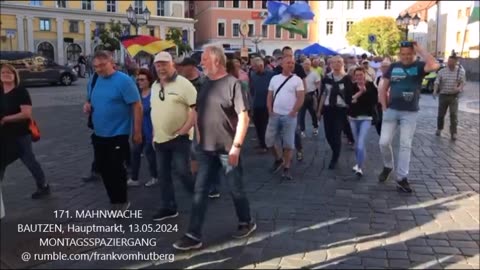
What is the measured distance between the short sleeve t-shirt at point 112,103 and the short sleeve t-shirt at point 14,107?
1.04m

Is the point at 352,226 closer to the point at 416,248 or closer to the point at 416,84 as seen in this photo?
the point at 416,248

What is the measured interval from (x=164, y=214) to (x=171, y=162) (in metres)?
0.57

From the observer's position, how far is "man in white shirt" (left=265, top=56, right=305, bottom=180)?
7.34m

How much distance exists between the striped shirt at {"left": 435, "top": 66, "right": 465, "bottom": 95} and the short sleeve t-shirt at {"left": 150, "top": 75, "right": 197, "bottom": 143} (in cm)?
795

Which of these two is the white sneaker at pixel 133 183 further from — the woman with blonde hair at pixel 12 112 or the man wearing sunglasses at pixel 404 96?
the man wearing sunglasses at pixel 404 96

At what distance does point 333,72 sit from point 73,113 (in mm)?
10097

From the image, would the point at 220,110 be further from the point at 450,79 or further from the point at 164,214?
the point at 450,79

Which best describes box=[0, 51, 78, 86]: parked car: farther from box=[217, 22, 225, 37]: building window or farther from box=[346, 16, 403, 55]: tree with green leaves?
box=[217, 22, 225, 37]: building window

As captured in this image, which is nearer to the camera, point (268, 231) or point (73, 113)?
point (268, 231)

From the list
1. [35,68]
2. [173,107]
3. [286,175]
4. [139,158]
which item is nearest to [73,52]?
[35,68]

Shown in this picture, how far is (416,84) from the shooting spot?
657 centimetres

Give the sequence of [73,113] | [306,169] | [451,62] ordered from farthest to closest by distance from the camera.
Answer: [73,113], [451,62], [306,169]

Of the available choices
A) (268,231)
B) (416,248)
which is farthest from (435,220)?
(268,231)

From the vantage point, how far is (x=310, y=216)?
18.4 feet
